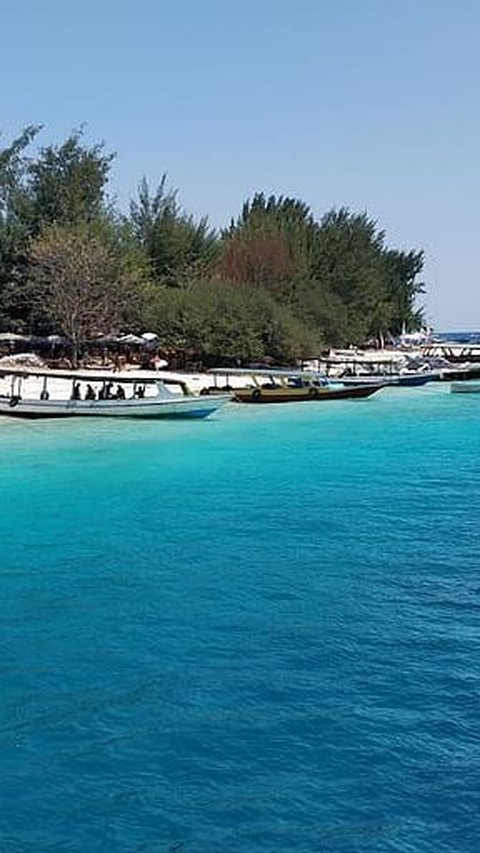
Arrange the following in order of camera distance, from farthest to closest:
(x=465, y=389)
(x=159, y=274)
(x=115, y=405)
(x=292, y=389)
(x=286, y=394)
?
(x=159, y=274), (x=465, y=389), (x=292, y=389), (x=286, y=394), (x=115, y=405)

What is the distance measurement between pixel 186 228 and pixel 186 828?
203ft

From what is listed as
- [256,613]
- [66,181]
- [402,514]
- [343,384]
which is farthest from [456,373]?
[256,613]

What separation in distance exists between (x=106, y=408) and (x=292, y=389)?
404 inches

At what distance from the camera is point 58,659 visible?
9.95 metres

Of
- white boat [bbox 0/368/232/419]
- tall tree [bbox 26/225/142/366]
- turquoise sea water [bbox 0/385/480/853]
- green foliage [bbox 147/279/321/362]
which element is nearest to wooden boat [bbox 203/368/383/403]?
white boat [bbox 0/368/232/419]

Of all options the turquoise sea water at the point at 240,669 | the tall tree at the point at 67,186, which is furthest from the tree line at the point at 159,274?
the turquoise sea water at the point at 240,669

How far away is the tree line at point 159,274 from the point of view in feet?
173

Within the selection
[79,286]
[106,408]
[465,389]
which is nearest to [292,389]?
[106,408]

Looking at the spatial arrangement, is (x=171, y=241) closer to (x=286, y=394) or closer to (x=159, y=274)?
(x=159, y=274)

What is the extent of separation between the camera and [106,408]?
116 feet

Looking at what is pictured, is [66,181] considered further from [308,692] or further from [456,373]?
[308,692]

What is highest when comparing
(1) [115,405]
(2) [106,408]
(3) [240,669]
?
(1) [115,405]

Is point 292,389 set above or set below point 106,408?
above

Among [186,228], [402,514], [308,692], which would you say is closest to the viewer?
[308,692]
